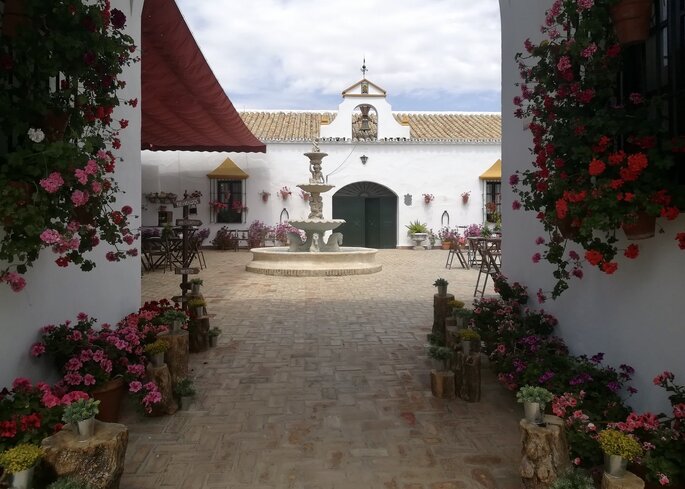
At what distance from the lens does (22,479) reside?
200 cm

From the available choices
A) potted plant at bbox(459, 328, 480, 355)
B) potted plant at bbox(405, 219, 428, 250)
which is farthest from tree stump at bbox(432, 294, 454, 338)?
potted plant at bbox(405, 219, 428, 250)

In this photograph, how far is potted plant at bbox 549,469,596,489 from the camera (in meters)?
2.11

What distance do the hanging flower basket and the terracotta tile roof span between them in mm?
16268

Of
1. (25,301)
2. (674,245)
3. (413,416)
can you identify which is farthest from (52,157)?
(674,245)

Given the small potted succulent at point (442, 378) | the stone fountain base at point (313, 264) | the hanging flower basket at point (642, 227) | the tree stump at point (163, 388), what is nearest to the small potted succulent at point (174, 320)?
the tree stump at point (163, 388)

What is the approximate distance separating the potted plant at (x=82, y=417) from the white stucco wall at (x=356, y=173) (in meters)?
16.0

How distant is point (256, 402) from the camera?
143 inches

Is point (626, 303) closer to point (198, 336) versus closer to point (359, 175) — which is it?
point (198, 336)

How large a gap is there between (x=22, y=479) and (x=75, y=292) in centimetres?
171

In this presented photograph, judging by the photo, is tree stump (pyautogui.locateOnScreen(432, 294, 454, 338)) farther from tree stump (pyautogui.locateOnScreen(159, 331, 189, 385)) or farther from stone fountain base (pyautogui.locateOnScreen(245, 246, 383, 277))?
stone fountain base (pyautogui.locateOnScreen(245, 246, 383, 277))

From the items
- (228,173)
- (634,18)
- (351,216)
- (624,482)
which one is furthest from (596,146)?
(228,173)

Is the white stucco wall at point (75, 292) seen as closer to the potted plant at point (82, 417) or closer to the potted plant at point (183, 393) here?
the potted plant at point (82, 417)

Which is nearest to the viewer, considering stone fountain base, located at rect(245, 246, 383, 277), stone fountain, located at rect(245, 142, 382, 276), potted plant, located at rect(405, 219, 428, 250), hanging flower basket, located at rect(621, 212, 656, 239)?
hanging flower basket, located at rect(621, 212, 656, 239)

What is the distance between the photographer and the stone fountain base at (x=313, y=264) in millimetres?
10727
